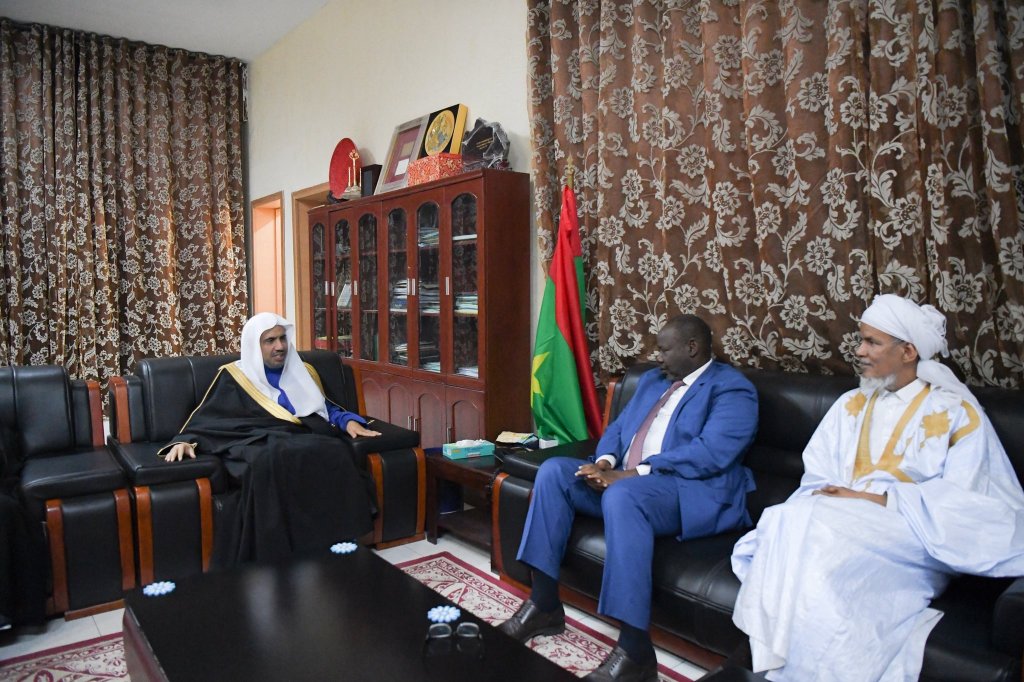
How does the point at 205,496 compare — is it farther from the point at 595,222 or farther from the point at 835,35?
the point at 835,35

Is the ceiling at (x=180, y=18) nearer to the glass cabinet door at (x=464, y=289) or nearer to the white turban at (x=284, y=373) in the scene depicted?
the glass cabinet door at (x=464, y=289)

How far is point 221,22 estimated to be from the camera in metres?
5.79

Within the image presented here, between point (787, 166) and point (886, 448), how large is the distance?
109 cm

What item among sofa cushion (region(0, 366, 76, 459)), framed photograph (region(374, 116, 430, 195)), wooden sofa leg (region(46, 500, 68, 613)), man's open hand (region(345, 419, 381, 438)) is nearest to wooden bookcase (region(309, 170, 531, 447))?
framed photograph (region(374, 116, 430, 195))

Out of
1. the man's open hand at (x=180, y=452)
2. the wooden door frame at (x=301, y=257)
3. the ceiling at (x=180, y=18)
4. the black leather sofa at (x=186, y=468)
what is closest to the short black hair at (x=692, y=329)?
the black leather sofa at (x=186, y=468)

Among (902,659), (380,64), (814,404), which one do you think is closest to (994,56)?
(814,404)

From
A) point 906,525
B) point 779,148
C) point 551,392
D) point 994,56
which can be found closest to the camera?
point 906,525

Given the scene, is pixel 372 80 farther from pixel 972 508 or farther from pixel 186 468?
pixel 972 508

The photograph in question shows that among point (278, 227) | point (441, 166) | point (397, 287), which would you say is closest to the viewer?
point (441, 166)

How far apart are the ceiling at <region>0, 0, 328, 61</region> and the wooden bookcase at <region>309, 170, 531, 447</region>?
6.80ft

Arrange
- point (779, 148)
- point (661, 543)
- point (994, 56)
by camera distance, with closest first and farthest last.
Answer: point (994, 56)
point (661, 543)
point (779, 148)

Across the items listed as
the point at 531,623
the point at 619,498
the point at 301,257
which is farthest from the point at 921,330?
the point at 301,257

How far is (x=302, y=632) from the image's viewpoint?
1722mm

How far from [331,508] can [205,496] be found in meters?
0.47
